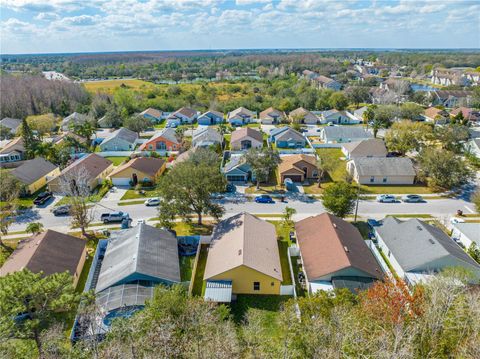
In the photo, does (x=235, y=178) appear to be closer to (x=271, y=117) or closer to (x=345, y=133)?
(x=345, y=133)

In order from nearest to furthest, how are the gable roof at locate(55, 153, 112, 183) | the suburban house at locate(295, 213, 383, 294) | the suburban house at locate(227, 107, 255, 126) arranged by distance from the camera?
1. the suburban house at locate(295, 213, 383, 294)
2. the gable roof at locate(55, 153, 112, 183)
3. the suburban house at locate(227, 107, 255, 126)

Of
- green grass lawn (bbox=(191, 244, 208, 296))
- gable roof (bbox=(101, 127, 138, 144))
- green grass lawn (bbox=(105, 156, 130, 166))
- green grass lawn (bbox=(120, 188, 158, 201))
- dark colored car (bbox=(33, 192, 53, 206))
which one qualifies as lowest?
green grass lawn (bbox=(105, 156, 130, 166))

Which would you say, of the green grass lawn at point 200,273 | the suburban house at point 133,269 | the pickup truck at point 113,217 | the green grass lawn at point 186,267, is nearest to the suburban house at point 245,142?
the pickup truck at point 113,217

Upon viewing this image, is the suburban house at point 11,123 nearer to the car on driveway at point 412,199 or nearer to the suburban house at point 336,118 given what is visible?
the suburban house at point 336,118

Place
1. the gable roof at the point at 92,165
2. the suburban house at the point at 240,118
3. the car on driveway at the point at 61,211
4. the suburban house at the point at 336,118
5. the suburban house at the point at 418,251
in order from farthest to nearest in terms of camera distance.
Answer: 1. the suburban house at the point at 240,118
2. the suburban house at the point at 336,118
3. the gable roof at the point at 92,165
4. the car on driveway at the point at 61,211
5. the suburban house at the point at 418,251

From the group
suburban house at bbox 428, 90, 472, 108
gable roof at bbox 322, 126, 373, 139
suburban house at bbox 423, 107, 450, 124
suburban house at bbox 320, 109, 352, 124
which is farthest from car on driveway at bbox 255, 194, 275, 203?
suburban house at bbox 428, 90, 472, 108

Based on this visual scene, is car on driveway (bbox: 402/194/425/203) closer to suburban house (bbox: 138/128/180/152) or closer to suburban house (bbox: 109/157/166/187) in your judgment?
suburban house (bbox: 109/157/166/187)

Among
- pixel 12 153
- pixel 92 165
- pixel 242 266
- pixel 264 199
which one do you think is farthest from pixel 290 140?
pixel 12 153
